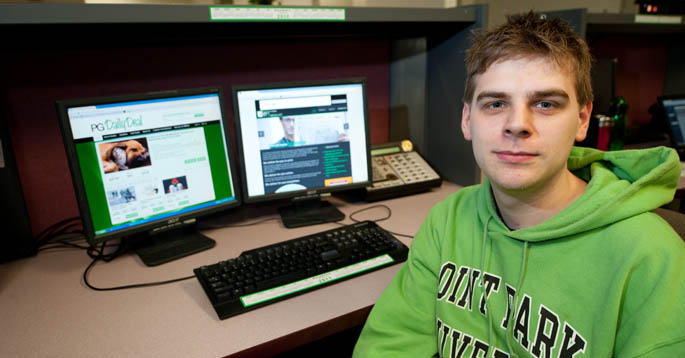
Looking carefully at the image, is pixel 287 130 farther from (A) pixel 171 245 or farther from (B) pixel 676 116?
(B) pixel 676 116

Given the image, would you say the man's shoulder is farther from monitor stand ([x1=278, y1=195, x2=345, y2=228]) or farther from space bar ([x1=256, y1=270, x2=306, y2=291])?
monitor stand ([x1=278, y1=195, x2=345, y2=228])

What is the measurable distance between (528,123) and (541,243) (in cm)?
22

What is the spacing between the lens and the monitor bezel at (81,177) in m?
1.04

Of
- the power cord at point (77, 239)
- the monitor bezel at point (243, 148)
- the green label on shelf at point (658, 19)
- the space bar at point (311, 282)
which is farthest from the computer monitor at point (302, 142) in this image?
the green label on shelf at point (658, 19)

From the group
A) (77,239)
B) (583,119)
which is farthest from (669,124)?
(77,239)

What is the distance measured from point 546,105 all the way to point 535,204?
19cm

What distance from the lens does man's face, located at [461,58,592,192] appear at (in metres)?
0.75

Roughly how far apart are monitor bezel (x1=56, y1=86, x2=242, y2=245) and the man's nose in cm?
81

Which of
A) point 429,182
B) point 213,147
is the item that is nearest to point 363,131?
point 429,182

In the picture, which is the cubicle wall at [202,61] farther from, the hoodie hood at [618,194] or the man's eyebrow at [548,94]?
the hoodie hood at [618,194]

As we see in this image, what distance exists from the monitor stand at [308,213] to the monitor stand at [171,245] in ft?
0.82

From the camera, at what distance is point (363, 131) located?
1435mm

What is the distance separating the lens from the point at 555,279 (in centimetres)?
76

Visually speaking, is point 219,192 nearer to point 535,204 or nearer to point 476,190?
point 476,190
